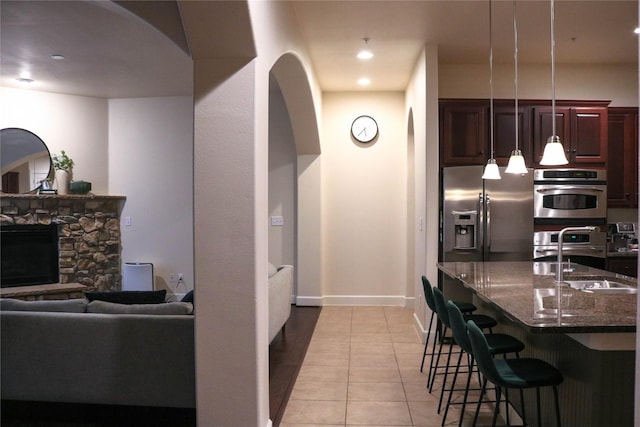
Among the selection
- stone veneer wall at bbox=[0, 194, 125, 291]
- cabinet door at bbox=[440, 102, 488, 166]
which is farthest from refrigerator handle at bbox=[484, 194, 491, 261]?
stone veneer wall at bbox=[0, 194, 125, 291]

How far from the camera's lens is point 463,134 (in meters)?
4.95

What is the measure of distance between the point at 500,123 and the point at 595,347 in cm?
345

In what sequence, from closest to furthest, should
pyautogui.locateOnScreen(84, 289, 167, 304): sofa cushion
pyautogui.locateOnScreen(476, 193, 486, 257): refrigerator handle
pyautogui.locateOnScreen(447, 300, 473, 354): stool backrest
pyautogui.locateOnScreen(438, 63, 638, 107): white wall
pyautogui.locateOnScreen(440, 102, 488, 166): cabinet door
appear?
pyautogui.locateOnScreen(447, 300, 473, 354): stool backrest
pyautogui.locateOnScreen(84, 289, 167, 304): sofa cushion
pyautogui.locateOnScreen(476, 193, 486, 257): refrigerator handle
pyautogui.locateOnScreen(440, 102, 488, 166): cabinet door
pyautogui.locateOnScreen(438, 63, 638, 107): white wall

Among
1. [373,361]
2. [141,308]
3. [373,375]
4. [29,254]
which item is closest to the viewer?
[141,308]

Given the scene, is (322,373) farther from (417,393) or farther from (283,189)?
(283,189)

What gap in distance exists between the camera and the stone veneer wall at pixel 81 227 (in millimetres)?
6008

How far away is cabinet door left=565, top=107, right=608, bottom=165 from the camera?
502 centimetres

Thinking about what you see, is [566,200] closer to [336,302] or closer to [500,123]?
[500,123]

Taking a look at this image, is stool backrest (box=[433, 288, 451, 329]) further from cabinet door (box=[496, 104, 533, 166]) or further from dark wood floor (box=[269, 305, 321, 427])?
cabinet door (box=[496, 104, 533, 166])

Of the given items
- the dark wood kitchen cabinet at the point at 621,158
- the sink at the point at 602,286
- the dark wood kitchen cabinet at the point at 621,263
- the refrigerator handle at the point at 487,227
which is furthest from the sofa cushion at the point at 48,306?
the dark wood kitchen cabinet at the point at 621,158

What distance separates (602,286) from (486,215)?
70.4 inches

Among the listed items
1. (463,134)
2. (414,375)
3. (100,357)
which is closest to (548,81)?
(463,134)

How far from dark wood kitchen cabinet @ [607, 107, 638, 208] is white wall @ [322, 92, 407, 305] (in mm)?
2391

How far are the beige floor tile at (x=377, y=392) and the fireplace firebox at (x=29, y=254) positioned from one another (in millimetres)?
4574
